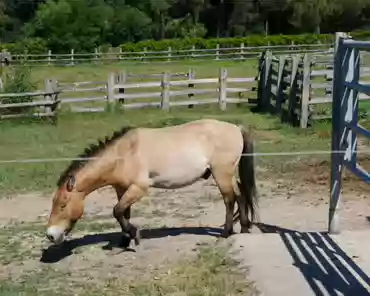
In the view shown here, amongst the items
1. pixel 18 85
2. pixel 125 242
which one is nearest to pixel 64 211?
pixel 125 242

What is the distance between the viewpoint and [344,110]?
20.4 feet

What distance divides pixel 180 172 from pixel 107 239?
39.6 inches

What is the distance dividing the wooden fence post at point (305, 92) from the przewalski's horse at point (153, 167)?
26.1 feet

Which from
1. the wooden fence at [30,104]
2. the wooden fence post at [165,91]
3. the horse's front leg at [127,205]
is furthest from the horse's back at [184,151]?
the wooden fence post at [165,91]

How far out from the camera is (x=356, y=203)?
8.24m

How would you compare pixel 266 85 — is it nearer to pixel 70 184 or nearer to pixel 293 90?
pixel 293 90

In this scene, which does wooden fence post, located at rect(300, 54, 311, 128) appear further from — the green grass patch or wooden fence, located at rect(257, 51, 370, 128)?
the green grass patch

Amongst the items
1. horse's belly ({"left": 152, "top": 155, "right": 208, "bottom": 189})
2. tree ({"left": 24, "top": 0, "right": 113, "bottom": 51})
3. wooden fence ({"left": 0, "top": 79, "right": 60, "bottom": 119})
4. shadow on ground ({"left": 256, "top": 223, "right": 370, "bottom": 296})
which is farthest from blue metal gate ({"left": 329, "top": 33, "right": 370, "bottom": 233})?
tree ({"left": 24, "top": 0, "right": 113, "bottom": 51})

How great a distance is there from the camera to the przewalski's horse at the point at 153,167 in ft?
20.5

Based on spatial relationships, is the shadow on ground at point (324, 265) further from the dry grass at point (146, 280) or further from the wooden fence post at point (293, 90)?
the wooden fence post at point (293, 90)

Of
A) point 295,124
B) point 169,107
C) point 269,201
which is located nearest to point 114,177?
point 269,201

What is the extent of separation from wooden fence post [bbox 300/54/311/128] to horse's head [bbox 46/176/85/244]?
8.99 metres

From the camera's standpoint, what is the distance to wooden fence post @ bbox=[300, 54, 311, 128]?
575 inches

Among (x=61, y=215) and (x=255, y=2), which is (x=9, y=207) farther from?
(x=255, y=2)
